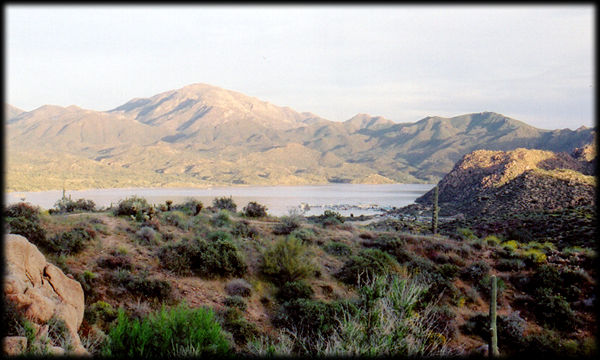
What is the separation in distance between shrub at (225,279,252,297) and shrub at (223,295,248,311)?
0.63 meters

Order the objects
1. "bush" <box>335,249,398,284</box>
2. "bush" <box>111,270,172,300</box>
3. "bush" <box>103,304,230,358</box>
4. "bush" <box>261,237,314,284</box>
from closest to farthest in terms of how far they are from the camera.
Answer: "bush" <box>103,304,230,358</box> < "bush" <box>111,270,172,300</box> < "bush" <box>261,237,314,284</box> < "bush" <box>335,249,398,284</box>

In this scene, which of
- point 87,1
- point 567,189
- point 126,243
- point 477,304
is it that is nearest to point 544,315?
point 477,304

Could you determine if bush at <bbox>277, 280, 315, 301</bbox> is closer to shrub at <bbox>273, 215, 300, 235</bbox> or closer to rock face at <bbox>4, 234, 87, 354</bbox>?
shrub at <bbox>273, 215, 300, 235</bbox>

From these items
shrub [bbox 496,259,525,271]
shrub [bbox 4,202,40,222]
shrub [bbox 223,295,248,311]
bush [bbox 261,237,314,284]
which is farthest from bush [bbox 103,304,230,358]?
shrub [bbox 496,259,525,271]

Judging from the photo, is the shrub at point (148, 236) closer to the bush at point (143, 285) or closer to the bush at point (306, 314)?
the bush at point (143, 285)

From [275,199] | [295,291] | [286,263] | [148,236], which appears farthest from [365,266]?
[275,199]

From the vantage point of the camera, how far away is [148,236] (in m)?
15.4

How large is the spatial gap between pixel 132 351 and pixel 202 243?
9.89 m

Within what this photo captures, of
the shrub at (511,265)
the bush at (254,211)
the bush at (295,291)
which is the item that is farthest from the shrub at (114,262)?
the shrub at (511,265)

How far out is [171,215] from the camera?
19.1 metres

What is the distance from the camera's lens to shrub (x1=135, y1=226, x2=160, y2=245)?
15.1 metres

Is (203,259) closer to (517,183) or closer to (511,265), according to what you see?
(511,265)

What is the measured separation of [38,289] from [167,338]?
3.56m

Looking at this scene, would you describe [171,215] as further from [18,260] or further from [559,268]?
[559,268]
